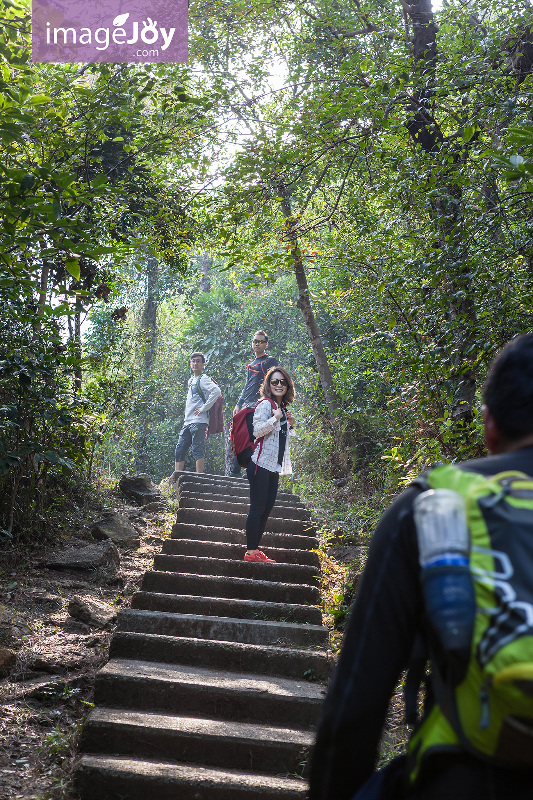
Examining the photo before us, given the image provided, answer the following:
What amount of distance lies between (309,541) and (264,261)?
296cm

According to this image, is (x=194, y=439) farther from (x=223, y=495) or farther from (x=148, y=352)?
(x=148, y=352)

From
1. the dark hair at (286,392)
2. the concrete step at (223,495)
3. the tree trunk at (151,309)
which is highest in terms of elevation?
the tree trunk at (151,309)

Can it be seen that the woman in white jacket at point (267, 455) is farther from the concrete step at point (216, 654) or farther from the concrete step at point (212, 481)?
the concrete step at point (212, 481)

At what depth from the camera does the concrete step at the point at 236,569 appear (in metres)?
6.01

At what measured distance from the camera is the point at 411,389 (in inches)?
210

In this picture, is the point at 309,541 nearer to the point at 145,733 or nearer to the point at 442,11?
the point at 145,733

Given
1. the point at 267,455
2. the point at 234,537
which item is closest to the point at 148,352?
the point at 234,537

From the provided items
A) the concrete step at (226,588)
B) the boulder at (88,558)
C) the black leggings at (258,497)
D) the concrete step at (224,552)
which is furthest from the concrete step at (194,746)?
the concrete step at (224,552)

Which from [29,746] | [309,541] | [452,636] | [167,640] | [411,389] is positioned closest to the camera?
[452,636]

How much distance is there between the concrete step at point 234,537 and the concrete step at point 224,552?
395mm

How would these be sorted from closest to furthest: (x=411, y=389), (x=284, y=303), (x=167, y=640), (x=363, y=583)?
(x=363, y=583) → (x=167, y=640) → (x=411, y=389) → (x=284, y=303)

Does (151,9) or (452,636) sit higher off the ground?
(151,9)

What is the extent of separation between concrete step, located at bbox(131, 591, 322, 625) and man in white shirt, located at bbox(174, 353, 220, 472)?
4.89 metres

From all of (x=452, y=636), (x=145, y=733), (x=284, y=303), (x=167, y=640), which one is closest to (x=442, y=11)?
(x=167, y=640)
